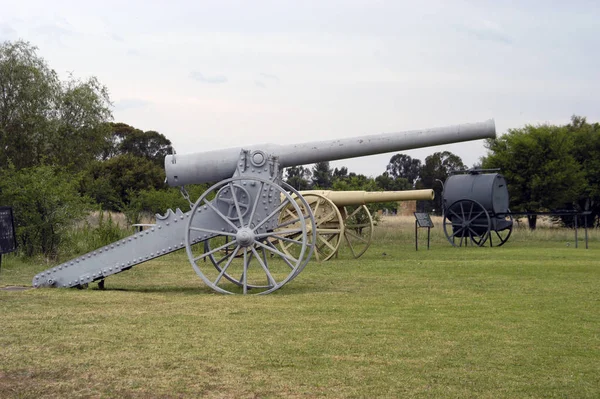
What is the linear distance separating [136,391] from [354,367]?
5.89 feet

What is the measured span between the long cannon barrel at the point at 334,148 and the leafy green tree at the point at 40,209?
6990 millimetres

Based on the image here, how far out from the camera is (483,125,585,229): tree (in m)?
42.6

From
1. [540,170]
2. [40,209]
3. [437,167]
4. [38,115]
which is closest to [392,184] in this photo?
[437,167]

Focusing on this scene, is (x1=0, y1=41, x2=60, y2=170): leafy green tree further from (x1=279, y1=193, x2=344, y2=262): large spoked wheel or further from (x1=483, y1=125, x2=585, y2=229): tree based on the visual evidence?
(x1=483, y1=125, x2=585, y2=229): tree

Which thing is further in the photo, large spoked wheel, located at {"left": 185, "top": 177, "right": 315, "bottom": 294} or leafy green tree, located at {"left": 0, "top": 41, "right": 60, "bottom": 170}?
leafy green tree, located at {"left": 0, "top": 41, "right": 60, "bottom": 170}

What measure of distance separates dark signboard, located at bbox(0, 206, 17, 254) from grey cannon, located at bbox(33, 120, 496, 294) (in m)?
0.69

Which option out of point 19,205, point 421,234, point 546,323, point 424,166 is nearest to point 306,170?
point 424,166

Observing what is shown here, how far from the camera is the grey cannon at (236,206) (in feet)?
41.7

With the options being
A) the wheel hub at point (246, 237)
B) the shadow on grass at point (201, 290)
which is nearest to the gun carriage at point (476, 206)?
the shadow on grass at point (201, 290)

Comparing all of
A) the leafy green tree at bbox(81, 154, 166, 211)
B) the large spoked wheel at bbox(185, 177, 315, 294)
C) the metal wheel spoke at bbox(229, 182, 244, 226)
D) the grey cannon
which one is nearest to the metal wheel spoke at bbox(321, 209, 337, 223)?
the grey cannon

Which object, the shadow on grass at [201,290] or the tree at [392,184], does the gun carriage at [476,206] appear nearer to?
the shadow on grass at [201,290]

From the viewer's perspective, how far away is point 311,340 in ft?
27.8

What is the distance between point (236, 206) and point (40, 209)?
8.71m

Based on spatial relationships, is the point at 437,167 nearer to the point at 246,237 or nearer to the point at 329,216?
the point at 329,216
